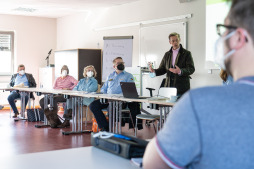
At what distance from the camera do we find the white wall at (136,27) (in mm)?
6660

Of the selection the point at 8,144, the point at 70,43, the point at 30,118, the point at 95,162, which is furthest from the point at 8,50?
the point at 95,162

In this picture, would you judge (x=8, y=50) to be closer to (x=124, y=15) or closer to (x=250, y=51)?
(x=124, y=15)

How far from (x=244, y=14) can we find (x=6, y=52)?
428 inches

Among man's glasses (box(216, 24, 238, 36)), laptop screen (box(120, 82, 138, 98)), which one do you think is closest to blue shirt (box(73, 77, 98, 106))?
laptop screen (box(120, 82, 138, 98))

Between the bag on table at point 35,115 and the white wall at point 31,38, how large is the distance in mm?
2972

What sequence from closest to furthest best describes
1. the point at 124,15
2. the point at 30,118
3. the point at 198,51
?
the point at 198,51
the point at 30,118
the point at 124,15

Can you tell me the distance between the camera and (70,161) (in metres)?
1.26

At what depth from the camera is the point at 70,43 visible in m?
10.8

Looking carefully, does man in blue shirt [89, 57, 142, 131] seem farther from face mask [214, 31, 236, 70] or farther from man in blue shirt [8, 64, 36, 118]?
face mask [214, 31, 236, 70]

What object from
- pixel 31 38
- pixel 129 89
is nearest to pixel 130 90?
pixel 129 89

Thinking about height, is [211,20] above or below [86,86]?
above

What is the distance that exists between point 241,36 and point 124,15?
8.06m

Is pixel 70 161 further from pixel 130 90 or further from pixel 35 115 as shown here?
pixel 35 115

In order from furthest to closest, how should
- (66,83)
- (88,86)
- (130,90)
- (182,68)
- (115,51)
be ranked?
(115,51) → (66,83) → (88,86) → (182,68) → (130,90)
